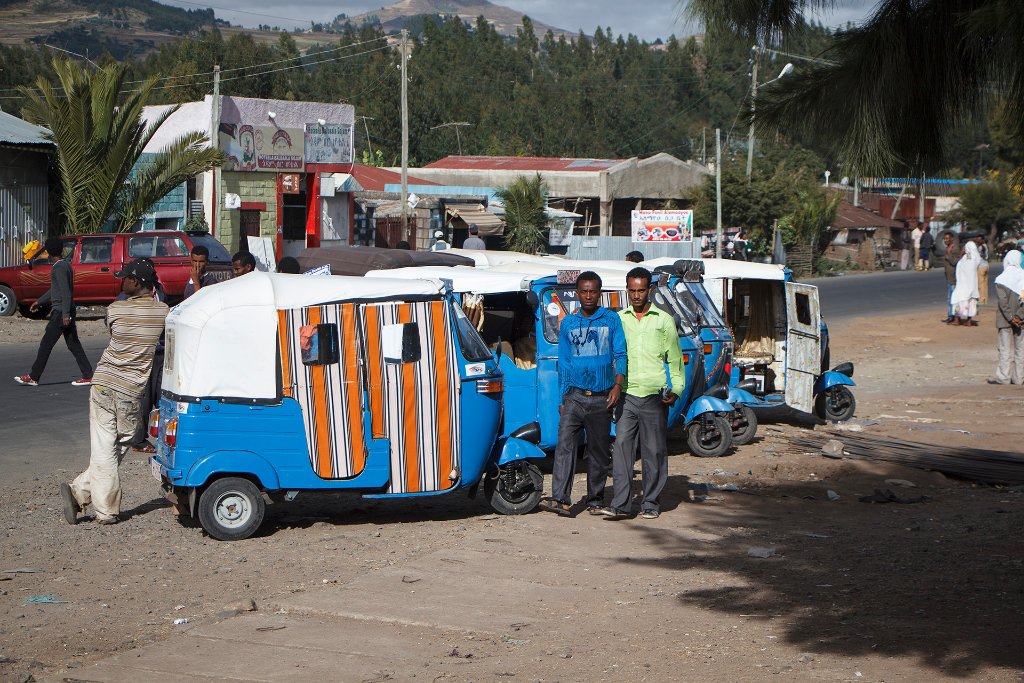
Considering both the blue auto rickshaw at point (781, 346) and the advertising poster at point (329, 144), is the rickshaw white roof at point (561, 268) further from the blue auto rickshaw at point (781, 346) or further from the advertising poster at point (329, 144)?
the advertising poster at point (329, 144)

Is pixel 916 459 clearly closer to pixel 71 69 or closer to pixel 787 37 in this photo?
pixel 787 37

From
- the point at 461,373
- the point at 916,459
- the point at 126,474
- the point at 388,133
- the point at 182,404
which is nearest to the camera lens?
the point at 182,404

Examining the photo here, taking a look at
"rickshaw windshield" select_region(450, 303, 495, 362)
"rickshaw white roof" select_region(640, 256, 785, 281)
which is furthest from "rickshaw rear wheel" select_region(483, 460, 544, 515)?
"rickshaw white roof" select_region(640, 256, 785, 281)

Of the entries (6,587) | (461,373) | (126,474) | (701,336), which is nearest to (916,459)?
(701,336)

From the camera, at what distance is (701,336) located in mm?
11766

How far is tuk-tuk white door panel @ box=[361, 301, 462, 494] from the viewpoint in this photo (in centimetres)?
841

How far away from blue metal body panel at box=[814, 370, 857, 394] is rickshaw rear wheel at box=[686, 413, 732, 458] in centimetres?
231

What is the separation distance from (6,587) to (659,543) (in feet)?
13.9

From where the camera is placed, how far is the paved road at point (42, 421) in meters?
10.9

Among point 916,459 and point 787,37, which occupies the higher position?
point 787,37

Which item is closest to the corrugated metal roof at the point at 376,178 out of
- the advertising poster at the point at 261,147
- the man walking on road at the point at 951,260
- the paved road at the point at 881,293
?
the advertising poster at the point at 261,147

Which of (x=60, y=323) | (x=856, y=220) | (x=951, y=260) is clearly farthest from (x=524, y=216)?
(x=60, y=323)

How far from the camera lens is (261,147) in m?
35.6

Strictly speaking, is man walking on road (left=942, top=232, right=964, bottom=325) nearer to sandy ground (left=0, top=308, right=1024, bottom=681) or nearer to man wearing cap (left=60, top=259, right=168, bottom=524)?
sandy ground (left=0, top=308, right=1024, bottom=681)
